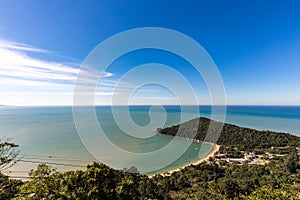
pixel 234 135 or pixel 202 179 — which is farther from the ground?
pixel 234 135

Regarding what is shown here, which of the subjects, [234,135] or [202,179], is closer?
[202,179]

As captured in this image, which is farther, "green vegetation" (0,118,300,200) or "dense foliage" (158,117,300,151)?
"dense foliage" (158,117,300,151)

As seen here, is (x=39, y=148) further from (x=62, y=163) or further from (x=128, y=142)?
(x=128, y=142)

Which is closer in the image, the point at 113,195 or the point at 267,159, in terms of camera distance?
the point at 113,195

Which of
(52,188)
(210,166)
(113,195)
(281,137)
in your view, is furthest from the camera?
(281,137)

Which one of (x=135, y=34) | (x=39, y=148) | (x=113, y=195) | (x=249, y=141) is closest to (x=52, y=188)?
(x=113, y=195)

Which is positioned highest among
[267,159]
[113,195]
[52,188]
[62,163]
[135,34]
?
[135,34]

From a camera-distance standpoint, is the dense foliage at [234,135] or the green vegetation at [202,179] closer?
the green vegetation at [202,179]

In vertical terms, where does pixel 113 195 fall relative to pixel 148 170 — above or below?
above
